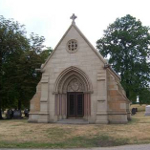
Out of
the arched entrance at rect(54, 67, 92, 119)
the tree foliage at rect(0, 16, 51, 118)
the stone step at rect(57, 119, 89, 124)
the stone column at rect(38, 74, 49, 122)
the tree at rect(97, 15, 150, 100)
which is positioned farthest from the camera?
the tree at rect(97, 15, 150, 100)

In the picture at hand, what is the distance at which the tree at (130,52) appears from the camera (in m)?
36.8

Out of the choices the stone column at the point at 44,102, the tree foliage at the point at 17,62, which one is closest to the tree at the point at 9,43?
the tree foliage at the point at 17,62

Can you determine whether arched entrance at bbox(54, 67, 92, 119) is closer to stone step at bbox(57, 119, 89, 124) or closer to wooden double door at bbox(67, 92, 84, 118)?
wooden double door at bbox(67, 92, 84, 118)

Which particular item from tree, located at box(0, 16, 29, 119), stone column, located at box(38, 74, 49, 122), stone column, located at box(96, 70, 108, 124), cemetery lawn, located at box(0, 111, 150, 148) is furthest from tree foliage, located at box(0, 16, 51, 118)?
cemetery lawn, located at box(0, 111, 150, 148)

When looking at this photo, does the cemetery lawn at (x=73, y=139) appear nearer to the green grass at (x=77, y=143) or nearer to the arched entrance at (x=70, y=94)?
the green grass at (x=77, y=143)

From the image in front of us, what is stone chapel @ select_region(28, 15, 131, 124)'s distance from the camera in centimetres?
1855

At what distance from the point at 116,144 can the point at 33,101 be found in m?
11.3

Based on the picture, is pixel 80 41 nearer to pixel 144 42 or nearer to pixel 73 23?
pixel 73 23

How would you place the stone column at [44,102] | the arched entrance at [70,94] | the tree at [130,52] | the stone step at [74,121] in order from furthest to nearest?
the tree at [130,52] < the arched entrance at [70,94] < the stone column at [44,102] < the stone step at [74,121]

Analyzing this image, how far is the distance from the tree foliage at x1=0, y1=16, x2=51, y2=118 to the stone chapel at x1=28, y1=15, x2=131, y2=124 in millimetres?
5379

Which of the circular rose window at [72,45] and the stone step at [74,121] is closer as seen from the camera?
the stone step at [74,121]

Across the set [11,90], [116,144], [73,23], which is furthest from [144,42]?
[116,144]

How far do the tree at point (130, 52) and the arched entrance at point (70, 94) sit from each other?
17.4m

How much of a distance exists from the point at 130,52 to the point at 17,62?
63.5 ft
